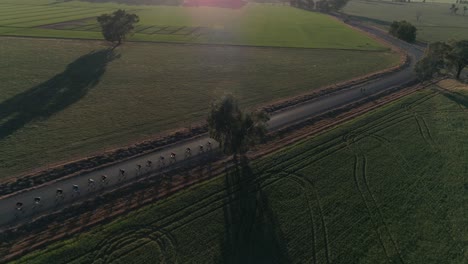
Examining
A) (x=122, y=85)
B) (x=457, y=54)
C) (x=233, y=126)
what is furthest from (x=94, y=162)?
(x=457, y=54)

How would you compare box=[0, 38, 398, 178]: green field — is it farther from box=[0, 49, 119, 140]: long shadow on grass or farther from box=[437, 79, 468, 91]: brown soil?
box=[437, 79, 468, 91]: brown soil

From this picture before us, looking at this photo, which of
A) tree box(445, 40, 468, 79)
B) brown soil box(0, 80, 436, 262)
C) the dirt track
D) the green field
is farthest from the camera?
tree box(445, 40, 468, 79)

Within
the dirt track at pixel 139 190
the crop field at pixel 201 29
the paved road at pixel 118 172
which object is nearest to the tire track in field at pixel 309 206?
the dirt track at pixel 139 190

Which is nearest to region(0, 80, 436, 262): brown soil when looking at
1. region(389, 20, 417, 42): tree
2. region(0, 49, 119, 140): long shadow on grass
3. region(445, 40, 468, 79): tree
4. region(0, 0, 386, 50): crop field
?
region(0, 49, 119, 140): long shadow on grass

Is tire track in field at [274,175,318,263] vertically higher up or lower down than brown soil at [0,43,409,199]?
lower down

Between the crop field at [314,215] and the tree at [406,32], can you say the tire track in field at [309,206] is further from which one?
the tree at [406,32]

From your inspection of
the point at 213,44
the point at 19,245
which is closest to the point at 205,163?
the point at 19,245
